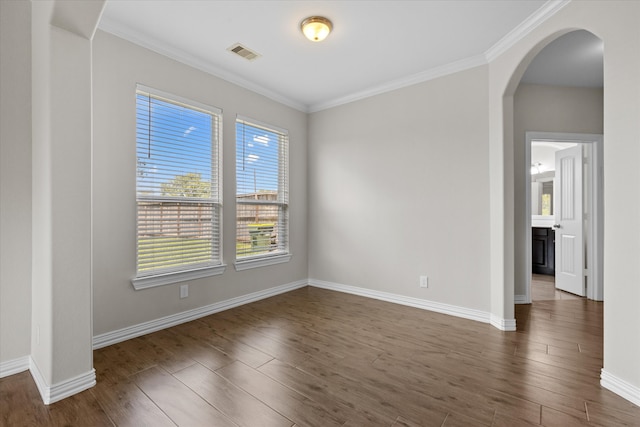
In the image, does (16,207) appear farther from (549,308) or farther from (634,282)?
(549,308)

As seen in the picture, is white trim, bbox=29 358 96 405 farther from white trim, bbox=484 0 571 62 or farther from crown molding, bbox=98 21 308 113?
white trim, bbox=484 0 571 62

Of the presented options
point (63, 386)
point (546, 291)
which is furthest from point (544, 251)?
point (63, 386)

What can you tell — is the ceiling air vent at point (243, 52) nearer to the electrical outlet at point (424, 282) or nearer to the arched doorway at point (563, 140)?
the electrical outlet at point (424, 282)

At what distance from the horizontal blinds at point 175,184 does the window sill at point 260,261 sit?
1.05 ft

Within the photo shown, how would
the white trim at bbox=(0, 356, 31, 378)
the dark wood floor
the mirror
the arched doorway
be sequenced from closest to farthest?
the dark wood floor
the white trim at bbox=(0, 356, 31, 378)
the arched doorway
the mirror

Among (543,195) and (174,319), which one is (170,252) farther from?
(543,195)

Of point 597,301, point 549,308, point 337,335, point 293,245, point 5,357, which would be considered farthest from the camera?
point 293,245

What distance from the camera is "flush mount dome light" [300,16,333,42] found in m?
2.59

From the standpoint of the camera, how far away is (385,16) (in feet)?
8.41

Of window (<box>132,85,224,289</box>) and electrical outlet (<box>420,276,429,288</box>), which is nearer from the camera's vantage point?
window (<box>132,85,224,289</box>)

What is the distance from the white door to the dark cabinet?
1073mm

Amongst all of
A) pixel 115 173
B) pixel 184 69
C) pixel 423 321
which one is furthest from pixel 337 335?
pixel 184 69

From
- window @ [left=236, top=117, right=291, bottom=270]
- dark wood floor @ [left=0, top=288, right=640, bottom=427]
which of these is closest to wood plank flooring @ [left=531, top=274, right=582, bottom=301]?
dark wood floor @ [left=0, top=288, right=640, bottom=427]

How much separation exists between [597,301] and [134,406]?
5.36 metres
